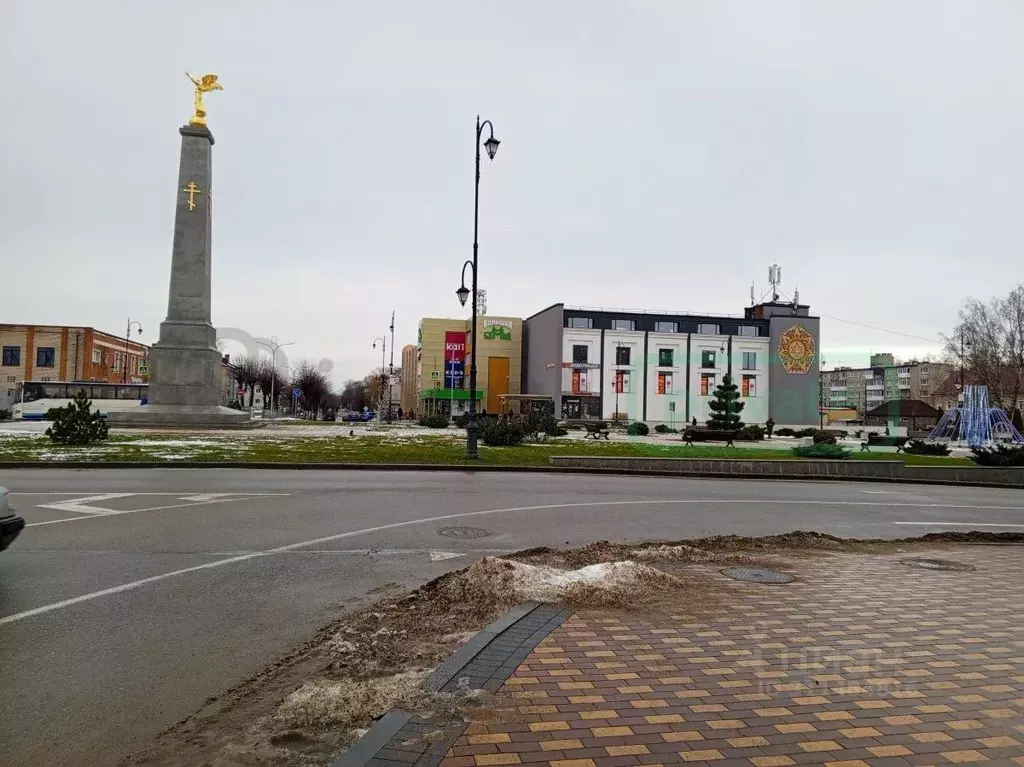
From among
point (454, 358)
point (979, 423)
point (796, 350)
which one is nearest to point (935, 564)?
point (979, 423)

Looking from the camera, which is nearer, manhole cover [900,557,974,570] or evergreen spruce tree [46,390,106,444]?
manhole cover [900,557,974,570]

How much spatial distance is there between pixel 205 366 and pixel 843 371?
571 feet

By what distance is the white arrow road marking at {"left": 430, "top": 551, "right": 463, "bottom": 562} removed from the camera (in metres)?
7.98

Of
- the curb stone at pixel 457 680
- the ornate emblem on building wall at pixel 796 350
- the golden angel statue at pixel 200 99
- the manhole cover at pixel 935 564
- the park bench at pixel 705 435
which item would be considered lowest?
the manhole cover at pixel 935 564

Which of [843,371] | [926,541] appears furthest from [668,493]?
[843,371]

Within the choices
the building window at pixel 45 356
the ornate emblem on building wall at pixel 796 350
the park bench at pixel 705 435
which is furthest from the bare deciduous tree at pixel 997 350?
the building window at pixel 45 356

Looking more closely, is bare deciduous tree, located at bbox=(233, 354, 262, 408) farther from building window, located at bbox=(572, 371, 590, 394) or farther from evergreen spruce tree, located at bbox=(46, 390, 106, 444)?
evergreen spruce tree, located at bbox=(46, 390, 106, 444)

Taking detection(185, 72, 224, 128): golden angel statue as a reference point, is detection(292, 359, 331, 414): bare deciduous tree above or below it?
below

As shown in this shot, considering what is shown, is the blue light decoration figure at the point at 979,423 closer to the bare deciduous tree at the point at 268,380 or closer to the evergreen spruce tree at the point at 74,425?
the evergreen spruce tree at the point at 74,425

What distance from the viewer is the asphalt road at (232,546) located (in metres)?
4.20

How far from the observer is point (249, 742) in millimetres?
3469

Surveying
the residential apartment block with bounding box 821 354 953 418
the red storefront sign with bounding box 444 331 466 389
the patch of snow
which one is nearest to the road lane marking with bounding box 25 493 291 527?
the patch of snow

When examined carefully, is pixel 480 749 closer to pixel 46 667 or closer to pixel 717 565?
pixel 46 667

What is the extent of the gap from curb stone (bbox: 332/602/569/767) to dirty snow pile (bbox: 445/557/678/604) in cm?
28
